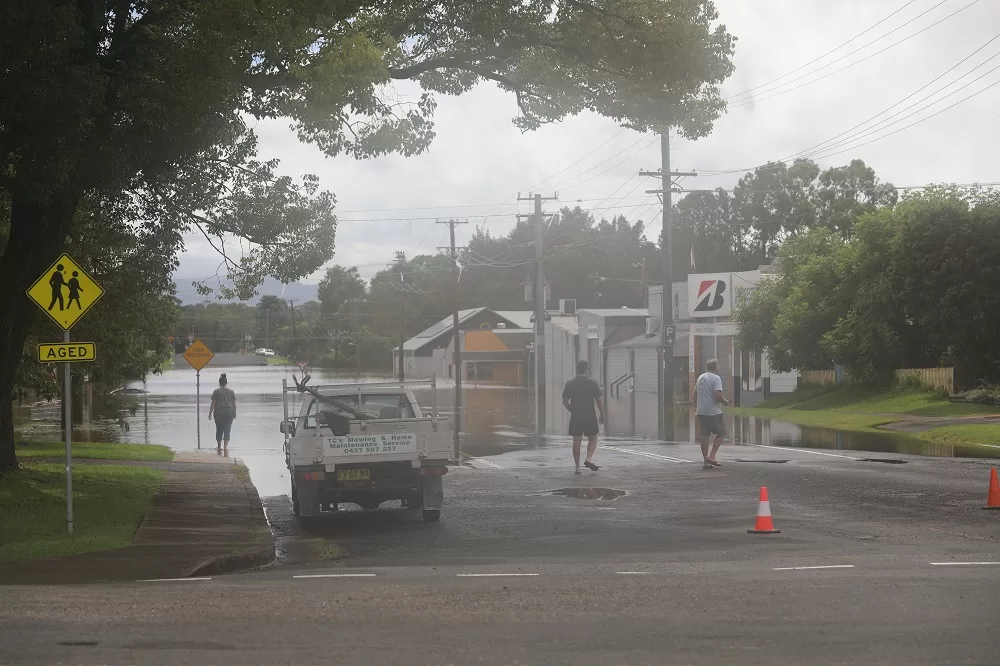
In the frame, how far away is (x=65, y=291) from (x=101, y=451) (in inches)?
537

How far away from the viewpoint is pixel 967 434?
28109mm

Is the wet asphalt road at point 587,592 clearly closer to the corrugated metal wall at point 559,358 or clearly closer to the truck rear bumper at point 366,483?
the truck rear bumper at point 366,483

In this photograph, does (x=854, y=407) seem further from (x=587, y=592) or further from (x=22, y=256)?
(x=587, y=592)

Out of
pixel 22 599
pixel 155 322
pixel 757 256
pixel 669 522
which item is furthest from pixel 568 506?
pixel 757 256

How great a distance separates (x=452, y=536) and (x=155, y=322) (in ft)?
49.2

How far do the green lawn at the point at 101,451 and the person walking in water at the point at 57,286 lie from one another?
10849 millimetres

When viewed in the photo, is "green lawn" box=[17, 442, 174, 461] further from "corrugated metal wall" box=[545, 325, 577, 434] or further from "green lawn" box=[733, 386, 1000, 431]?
"corrugated metal wall" box=[545, 325, 577, 434]

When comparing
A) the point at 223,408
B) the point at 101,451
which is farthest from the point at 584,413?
the point at 101,451

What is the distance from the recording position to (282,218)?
65.8 ft

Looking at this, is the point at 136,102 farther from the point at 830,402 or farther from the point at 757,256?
the point at 757,256

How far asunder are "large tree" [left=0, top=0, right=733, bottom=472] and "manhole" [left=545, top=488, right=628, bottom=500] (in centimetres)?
531

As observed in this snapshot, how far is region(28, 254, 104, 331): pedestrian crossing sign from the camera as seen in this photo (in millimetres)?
13180

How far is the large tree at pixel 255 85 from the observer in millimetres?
14000

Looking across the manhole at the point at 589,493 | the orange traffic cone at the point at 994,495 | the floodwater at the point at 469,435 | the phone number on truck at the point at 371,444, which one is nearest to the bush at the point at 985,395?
the floodwater at the point at 469,435
